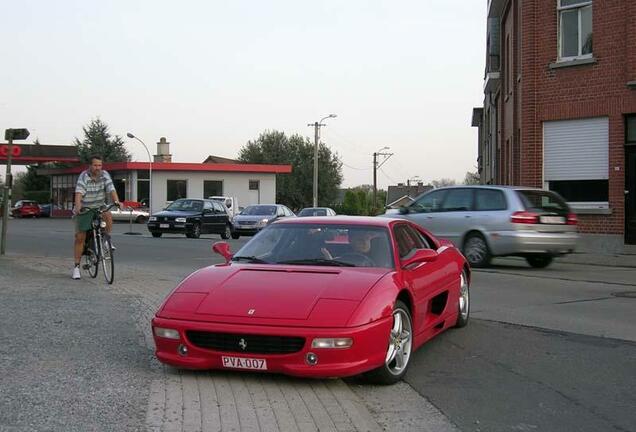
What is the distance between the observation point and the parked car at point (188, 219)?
1004 inches

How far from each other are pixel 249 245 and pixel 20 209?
60.5 metres

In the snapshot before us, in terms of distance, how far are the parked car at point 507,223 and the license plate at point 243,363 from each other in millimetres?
9188

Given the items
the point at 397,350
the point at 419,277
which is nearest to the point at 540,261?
the point at 419,277

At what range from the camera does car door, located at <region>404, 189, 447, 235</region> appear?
1431 cm

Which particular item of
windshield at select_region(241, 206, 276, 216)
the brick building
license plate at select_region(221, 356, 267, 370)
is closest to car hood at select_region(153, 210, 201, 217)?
windshield at select_region(241, 206, 276, 216)

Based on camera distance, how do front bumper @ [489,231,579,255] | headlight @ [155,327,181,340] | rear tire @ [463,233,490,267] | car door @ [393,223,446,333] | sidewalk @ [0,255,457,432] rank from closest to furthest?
sidewalk @ [0,255,457,432] → headlight @ [155,327,181,340] → car door @ [393,223,446,333] → front bumper @ [489,231,579,255] → rear tire @ [463,233,490,267]

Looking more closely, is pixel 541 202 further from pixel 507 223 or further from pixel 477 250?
pixel 477 250

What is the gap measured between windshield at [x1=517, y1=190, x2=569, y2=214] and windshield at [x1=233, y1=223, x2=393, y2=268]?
7924mm

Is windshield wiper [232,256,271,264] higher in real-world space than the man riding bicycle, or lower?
lower

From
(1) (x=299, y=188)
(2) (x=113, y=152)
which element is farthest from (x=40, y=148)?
(1) (x=299, y=188)

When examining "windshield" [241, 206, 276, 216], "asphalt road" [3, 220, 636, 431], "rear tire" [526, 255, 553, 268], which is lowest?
"asphalt road" [3, 220, 636, 431]

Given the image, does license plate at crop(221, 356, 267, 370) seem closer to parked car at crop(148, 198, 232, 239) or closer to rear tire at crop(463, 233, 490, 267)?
rear tire at crop(463, 233, 490, 267)

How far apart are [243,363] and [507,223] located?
9.27 metres

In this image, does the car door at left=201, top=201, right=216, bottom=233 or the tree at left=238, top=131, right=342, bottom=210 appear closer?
the car door at left=201, top=201, right=216, bottom=233
